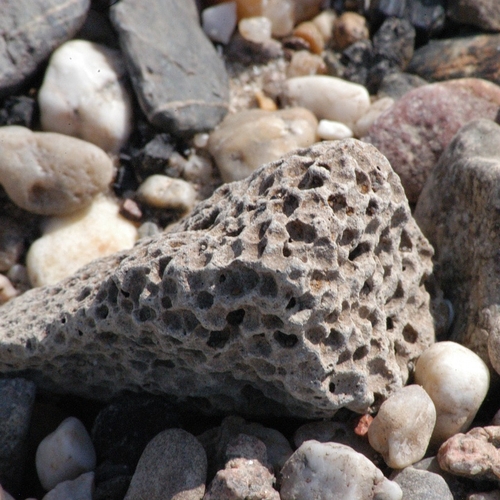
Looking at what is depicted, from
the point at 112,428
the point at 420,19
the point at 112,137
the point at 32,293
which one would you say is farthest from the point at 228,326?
the point at 420,19

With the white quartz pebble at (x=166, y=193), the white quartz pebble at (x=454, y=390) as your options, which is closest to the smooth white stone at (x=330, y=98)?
the white quartz pebble at (x=166, y=193)

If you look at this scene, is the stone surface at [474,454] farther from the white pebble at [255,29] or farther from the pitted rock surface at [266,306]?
the white pebble at [255,29]

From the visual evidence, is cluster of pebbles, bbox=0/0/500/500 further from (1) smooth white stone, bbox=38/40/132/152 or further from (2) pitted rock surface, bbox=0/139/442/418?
(2) pitted rock surface, bbox=0/139/442/418

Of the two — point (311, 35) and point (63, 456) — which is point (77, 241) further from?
point (311, 35)

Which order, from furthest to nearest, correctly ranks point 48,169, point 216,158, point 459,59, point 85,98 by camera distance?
point 459,59, point 216,158, point 85,98, point 48,169

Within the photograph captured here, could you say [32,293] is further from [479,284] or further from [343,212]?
[479,284]

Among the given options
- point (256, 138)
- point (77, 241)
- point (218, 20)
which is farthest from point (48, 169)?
point (218, 20)
